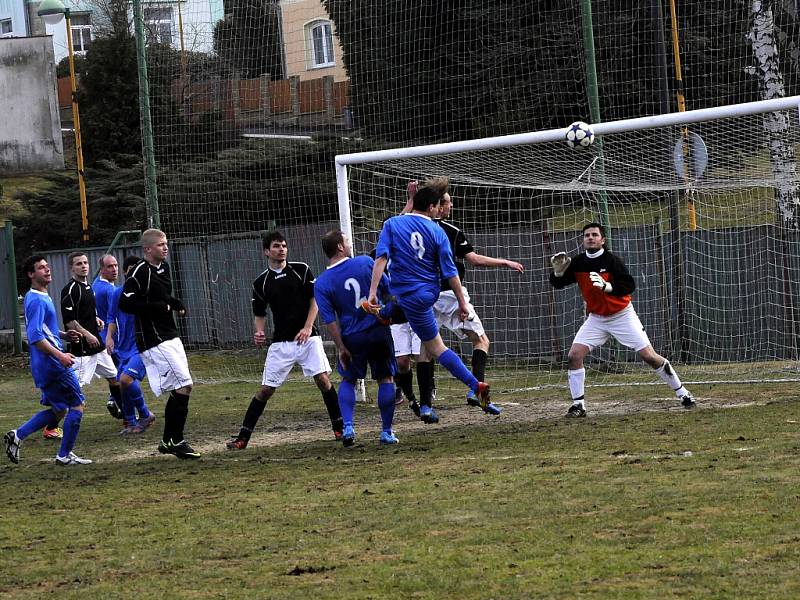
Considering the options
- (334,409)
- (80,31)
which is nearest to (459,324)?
(334,409)

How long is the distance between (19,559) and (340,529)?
5.76 feet

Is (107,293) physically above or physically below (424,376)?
above

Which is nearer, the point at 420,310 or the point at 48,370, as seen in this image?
the point at 420,310

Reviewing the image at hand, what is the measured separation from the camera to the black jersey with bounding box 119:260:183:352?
970 cm

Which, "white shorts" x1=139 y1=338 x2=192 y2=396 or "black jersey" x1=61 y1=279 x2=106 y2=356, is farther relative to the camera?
"black jersey" x1=61 y1=279 x2=106 y2=356

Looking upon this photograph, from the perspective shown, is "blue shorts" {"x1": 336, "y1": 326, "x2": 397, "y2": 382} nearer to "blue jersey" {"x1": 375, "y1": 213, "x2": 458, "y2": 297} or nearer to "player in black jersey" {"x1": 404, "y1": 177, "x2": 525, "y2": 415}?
"blue jersey" {"x1": 375, "y1": 213, "x2": 458, "y2": 297}

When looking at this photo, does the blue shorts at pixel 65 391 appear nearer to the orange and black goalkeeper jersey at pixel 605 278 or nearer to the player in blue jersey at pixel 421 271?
the player in blue jersey at pixel 421 271

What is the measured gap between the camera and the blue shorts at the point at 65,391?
33.1 ft

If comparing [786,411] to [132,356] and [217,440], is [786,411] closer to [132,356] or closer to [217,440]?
[217,440]

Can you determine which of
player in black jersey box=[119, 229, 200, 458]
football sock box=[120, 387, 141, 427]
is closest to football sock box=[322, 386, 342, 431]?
player in black jersey box=[119, 229, 200, 458]

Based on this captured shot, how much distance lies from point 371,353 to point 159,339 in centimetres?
174

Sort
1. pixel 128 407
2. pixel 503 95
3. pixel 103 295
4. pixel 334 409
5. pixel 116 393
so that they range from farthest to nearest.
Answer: pixel 503 95 → pixel 103 295 → pixel 116 393 → pixel 128 407 → pixel 334 409

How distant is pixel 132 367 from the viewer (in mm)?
12367

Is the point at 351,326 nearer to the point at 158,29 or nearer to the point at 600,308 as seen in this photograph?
the point at 600,308
